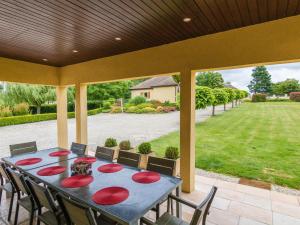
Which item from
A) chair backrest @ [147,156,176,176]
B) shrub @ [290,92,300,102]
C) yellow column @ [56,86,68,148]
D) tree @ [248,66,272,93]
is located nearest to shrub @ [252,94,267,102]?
shrub @ [290,92,300,102]

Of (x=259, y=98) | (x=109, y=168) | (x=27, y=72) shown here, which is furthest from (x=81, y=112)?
(x=259, y=98)

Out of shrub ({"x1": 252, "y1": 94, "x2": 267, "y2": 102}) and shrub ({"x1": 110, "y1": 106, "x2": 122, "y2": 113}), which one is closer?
shrub ({"x1": 252, "y1": 94, "x2": 267, "y2": 102})

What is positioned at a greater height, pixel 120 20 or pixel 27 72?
pixel 120 20

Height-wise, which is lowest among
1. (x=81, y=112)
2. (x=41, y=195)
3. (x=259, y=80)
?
(x=41, y=195)

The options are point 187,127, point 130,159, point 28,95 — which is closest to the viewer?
point 130,159

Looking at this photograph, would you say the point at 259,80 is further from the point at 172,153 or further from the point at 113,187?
the point at 113,187

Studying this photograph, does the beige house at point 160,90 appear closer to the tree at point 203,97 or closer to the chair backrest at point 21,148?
the tree at point 203,97

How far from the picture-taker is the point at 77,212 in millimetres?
1541

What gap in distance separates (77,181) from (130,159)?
39.4 inches

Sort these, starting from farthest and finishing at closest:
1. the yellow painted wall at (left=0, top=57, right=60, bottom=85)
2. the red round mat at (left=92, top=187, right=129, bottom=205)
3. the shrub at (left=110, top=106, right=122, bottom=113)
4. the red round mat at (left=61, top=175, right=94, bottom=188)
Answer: the shrub at (left=110, top=106, right=122, bottom=113), the yellow painted wall at (left=0, top=57, right=60, bottom=85), the red round mat at (left=61, top=175, right=94, bottom=188), the red round mat at (left=92, top=187, right=129, bottom=205)

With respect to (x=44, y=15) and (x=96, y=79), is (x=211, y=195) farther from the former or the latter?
(x=96, y=79)

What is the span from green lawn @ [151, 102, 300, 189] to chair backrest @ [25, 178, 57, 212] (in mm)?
3946

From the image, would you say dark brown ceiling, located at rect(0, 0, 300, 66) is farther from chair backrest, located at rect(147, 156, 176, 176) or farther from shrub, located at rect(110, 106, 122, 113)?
shrub, located at rect(110, 106, 122, 113)

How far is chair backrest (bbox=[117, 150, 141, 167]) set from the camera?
2.95m
